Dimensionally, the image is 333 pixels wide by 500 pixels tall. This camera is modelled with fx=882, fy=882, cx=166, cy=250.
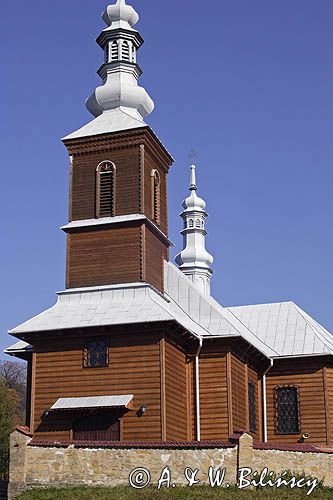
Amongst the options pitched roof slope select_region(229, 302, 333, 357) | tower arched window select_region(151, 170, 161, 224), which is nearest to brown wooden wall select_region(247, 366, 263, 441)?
pitched roof slope select_region(229, 302, 333, 357)

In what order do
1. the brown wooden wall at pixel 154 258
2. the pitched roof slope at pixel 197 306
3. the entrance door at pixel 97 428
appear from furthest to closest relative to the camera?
the pitched roof slope at pixel 197 306 → the brown wooden wall at pixel 154 258 → the entrance door at pixel 97 428

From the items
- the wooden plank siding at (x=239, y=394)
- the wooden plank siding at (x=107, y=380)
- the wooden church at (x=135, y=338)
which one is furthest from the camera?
the wooden plank siding at (x=239, y=394)

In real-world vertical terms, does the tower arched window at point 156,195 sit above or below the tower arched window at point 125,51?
below

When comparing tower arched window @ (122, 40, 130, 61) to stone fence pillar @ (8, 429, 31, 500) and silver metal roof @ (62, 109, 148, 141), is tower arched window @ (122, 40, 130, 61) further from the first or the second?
stone fence pillar @ (8, 429, 31, 500)

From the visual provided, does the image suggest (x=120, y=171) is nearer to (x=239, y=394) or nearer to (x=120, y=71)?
(x=120, y=71)

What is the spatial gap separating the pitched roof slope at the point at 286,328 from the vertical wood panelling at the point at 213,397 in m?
6.23

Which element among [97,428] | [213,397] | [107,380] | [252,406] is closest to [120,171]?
[107,380]

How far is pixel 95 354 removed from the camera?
94.2ft

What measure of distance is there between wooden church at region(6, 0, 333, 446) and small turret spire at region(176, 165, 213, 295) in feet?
54.2

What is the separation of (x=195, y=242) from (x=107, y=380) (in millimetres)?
27723

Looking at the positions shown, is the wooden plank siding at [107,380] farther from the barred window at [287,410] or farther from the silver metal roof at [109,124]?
the barred window at [287,410]

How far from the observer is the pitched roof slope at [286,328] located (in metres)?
36.4

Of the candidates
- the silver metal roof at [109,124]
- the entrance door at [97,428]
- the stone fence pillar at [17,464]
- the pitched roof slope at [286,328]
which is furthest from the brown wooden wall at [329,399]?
the stone fence pillar at [17,464]

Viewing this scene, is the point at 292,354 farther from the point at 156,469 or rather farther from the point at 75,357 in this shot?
the point at 156,469
